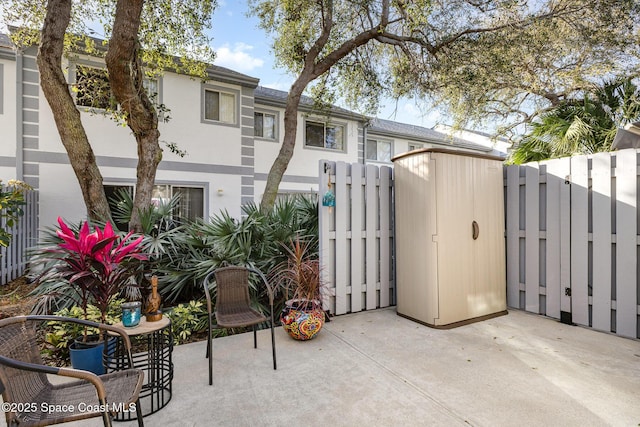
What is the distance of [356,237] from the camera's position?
4391 millimetres

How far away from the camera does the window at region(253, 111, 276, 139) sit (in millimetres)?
10859

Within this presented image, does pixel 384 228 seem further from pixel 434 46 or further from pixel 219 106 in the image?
pixel 219 106

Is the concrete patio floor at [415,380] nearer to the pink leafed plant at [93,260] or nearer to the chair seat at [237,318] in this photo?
the chair seat at [237,318]

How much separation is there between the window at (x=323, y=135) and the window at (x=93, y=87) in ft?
20.2

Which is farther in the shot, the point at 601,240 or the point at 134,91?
the point at 134,91

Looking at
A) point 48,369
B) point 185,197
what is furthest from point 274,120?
point 48,369

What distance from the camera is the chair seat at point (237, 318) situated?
9.26 feet

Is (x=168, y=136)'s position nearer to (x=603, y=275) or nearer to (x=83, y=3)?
(x=83, y=3)

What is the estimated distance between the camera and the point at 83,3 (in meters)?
6.36

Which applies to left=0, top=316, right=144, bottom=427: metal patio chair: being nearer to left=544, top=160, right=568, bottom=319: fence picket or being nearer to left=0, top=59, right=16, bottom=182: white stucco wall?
left=544, top=160, right=568, bottom=319: fence picket

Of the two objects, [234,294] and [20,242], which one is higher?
[20,242]

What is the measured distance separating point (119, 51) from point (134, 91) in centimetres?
53

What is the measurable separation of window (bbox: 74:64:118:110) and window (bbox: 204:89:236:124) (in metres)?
2.55

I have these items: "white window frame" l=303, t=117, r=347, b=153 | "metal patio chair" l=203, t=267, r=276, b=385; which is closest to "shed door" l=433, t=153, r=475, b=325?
"metal patio chair" l=203, t=267, r=276, b=385
